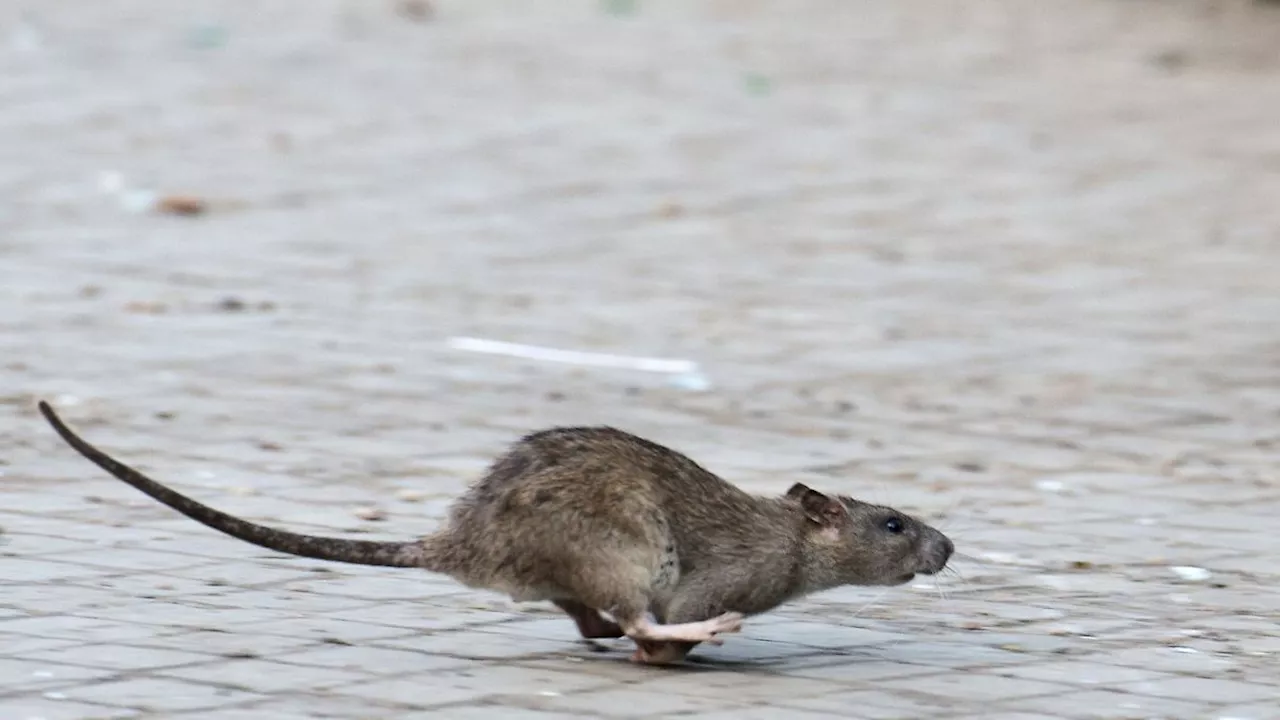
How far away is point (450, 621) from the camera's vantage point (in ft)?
19.0

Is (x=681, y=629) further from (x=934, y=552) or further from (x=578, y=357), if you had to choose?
(x=578, y=357)

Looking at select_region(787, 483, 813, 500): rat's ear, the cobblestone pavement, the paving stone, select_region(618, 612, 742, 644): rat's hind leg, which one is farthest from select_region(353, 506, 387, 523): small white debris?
the paving stone

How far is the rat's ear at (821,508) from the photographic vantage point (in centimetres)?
553

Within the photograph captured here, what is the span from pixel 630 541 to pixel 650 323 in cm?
528

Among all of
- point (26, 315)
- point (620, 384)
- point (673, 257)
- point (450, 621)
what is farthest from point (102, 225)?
point (450, 621)

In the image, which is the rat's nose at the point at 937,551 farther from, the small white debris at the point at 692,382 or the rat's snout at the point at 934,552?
the small white debris at the point at 692,382

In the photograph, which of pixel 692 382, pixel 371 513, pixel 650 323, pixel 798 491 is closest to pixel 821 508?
pixel 798 491

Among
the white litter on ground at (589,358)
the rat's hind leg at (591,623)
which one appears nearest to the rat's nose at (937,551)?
the rat's hind leg at (591,623)

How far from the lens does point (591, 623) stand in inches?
219

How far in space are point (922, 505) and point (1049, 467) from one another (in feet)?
2.89

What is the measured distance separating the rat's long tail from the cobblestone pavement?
0.69ft

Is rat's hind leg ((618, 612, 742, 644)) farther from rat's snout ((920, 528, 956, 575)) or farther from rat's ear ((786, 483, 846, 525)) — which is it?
rat's snout ((920, 528, 956, 575))

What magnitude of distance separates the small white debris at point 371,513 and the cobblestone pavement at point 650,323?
6 centimetres

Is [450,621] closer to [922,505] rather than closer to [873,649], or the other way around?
[873,649]
